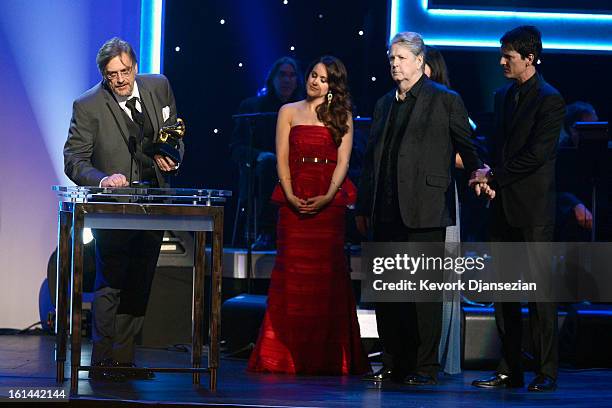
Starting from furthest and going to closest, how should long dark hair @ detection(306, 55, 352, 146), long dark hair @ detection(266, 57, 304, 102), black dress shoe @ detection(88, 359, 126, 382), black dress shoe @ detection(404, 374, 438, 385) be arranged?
long dark hair @ detection(266, 57, 304, 102) < long dark hair @ detection(306, 55, 352, 146) < black dress shoe @ detection(404, 374, 438, 385) < black dress shoe @ detection(88, 359, 126, 382)

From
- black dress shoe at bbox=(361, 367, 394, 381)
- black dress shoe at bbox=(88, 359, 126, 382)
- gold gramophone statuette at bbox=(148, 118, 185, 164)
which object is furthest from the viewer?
black dress shoe at bbox=(361, 367, 394, 381)

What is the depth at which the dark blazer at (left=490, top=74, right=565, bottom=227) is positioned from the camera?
15.3ft

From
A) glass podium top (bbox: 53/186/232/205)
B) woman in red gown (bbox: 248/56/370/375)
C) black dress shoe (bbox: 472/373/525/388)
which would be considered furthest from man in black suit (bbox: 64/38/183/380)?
black dress shoe (bbox: 472/373/525/388)

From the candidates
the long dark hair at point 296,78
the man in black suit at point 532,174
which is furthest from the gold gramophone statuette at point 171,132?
the long dark hair at point 296,78

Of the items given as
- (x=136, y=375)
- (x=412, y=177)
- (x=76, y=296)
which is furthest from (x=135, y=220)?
(x=412, y=177)

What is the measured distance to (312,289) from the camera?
17.8ft

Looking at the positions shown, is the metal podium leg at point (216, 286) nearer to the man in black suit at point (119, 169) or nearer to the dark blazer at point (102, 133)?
the man in black suit at point (119, 169)

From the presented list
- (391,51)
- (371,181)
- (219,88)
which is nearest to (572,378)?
(371,181)

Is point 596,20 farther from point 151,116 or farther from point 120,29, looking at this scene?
point 151,116

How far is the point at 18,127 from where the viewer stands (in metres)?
6.80

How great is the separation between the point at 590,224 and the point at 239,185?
2.55m

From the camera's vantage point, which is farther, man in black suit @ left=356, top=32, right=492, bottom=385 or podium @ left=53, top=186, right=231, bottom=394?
man in black suit @ left=356, top=32, right=492, bottom=385

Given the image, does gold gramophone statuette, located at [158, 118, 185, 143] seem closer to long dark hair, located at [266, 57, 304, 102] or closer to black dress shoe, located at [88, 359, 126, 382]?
black dress shoe, located at [88, 359, 126, 382]

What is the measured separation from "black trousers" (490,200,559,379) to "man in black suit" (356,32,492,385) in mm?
259
